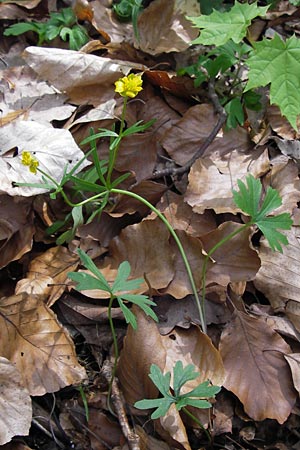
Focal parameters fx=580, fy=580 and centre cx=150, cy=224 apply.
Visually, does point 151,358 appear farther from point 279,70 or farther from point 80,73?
point 80,73

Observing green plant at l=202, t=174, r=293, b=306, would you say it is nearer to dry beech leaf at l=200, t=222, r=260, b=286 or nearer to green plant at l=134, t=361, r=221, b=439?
dry beech leaf at l=200, t=222, r=260, b=286

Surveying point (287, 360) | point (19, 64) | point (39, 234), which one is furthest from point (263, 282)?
point (19, 64)

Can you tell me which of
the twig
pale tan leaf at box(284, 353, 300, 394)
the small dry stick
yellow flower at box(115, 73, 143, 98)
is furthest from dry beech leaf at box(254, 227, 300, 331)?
yellow flower at box(115, 73, 143, 98)

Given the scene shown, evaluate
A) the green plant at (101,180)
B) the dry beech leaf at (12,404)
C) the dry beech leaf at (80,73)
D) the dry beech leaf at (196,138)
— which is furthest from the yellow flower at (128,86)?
the dry beech leaf at (12,404)

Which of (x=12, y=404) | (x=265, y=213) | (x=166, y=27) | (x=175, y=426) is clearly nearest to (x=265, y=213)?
(x=265, y=213)

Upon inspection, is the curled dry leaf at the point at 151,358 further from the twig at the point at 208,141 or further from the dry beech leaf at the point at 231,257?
the twig at the point at 208,141

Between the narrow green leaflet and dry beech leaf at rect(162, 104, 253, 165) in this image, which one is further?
dry beech leaf at rect(162, 104, 253, 165)
